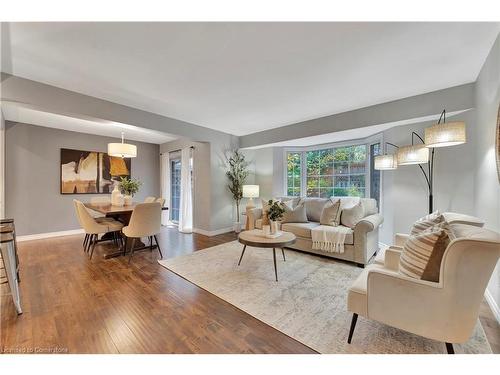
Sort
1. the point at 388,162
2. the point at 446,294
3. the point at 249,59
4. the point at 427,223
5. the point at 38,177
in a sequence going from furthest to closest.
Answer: the point at 38,177 → the point at 388,162 → the point at 249,59 → the point at 427,223 → the point at 446,294

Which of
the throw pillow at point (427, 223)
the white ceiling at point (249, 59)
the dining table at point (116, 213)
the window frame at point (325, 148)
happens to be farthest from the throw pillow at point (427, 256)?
the dining table at point (116, 213)

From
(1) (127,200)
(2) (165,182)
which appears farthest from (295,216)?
(2) (165,182)

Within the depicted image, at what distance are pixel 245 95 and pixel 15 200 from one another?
512 centimetres

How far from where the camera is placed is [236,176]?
17.4ft

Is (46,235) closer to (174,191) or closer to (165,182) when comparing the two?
(165,182)

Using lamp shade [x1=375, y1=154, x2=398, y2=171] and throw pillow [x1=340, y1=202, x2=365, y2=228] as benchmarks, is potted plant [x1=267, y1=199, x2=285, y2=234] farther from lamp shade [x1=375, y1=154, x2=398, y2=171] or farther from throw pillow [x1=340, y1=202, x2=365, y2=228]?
lamp shade [x1=375, y1=154, x2=398, y2=171]

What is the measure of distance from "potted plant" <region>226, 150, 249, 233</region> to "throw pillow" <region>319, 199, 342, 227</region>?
87.3 inches

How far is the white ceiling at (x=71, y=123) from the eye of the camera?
3503 millimetres

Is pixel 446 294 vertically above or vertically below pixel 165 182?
below

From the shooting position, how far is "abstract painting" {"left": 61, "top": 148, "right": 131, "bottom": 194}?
483cm

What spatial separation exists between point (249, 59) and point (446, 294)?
2.41 metres

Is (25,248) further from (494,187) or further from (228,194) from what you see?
(494,187)
